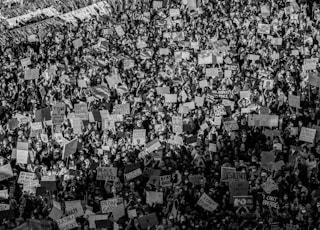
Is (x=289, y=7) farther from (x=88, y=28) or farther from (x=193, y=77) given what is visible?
(x=88, y=28)

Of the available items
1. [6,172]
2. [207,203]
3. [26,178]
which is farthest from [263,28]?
[6,172]

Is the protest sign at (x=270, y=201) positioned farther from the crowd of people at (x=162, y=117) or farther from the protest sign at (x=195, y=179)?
the protest sign at (x=195, y=179)

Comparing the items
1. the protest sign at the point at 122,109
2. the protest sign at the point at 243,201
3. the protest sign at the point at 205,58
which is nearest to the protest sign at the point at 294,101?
the protest sign at the point at 205,58

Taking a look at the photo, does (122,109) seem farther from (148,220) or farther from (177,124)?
(148,220)

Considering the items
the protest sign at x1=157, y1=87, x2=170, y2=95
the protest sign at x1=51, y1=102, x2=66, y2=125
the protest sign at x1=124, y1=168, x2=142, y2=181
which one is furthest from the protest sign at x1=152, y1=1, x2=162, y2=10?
the protest sign at x1=124, y1=168, x2=142, y2=181

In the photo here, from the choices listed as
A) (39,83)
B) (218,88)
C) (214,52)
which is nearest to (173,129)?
(218,88)
